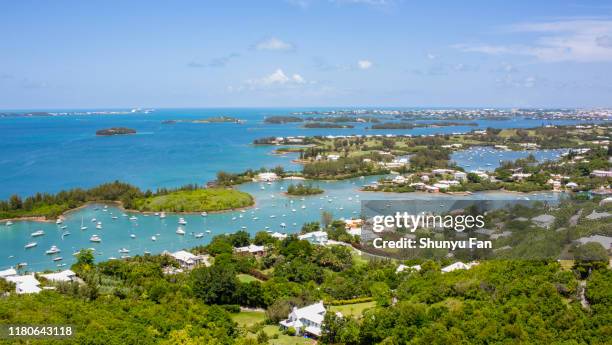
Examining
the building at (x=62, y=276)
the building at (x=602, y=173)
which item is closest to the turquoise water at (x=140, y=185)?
the building at (x=62, y=276)

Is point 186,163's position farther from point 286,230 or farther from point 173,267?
point 173,267

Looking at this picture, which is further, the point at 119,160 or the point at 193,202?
the point at 119,160

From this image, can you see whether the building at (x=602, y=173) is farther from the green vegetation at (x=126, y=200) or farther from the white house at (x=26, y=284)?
the white house at (x=26, y=284)

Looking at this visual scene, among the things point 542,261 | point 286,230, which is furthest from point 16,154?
point 542,261

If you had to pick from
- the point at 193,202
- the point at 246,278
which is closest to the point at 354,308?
the point at 246,278

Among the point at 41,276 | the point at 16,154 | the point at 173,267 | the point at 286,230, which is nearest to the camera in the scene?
the point at 41,276

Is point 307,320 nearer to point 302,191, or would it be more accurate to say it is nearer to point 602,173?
point 302,191
